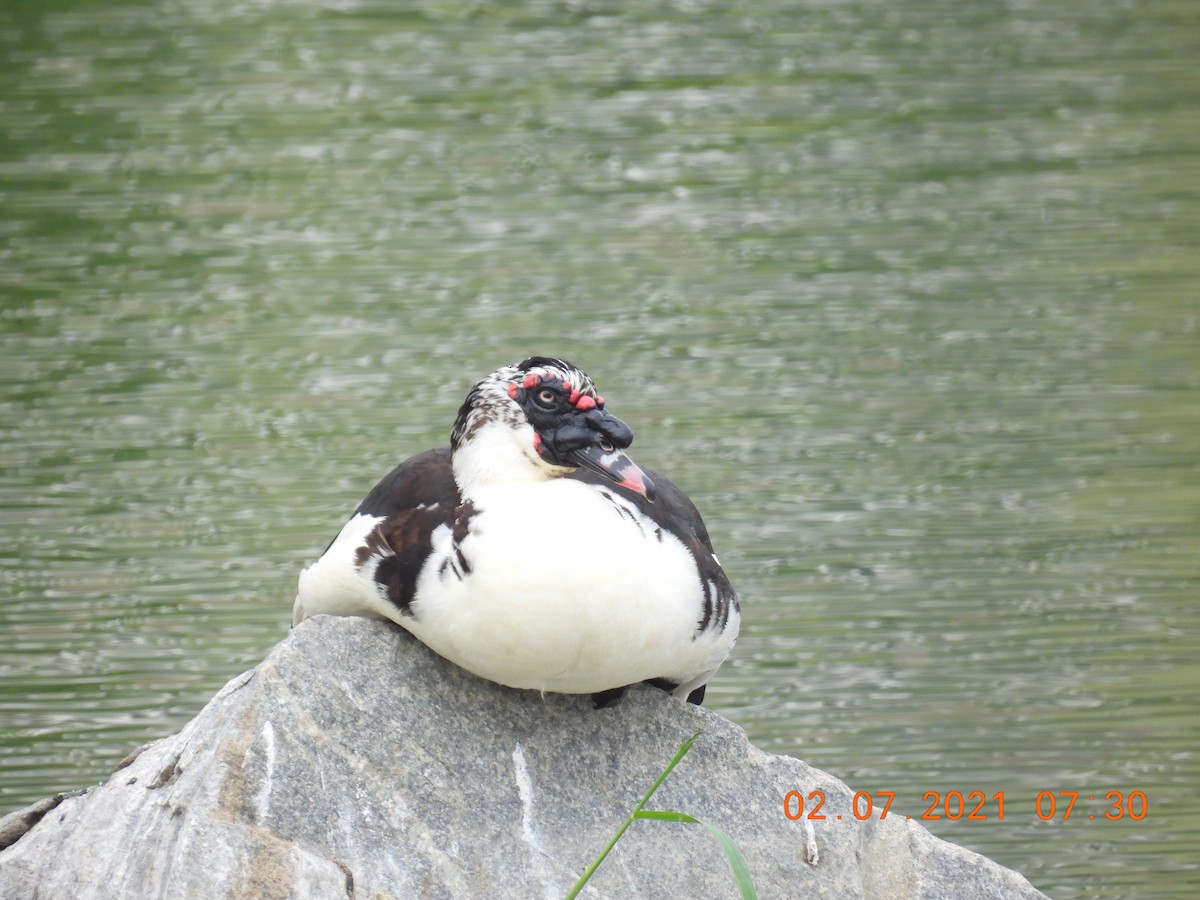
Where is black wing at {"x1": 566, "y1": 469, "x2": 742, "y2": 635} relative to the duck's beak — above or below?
below

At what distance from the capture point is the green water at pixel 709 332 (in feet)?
22.2

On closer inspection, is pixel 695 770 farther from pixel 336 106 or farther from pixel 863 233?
pixel 336 106

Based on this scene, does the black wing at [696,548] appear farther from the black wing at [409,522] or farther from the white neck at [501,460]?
the black wing at [409,522]

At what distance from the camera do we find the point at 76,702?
6719 mm

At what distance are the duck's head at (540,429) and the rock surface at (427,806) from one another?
52 centimetres

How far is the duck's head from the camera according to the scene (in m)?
4.10

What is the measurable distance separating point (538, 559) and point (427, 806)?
Result: 26.6 inches

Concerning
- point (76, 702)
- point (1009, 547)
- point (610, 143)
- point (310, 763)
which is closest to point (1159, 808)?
point (1009, 547)

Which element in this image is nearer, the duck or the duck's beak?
the duck

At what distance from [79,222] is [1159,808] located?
8.29 metres

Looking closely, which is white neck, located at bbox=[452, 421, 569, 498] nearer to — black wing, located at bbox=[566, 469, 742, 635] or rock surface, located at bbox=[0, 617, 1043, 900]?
black wing, located at bbox=[566, 469, 742, 635]
